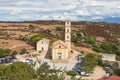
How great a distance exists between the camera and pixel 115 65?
74.6 metres

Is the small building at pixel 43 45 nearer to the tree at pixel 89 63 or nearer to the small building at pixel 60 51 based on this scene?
the small building at pixel 60 51

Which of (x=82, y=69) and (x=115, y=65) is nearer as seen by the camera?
(x=82, y=69)

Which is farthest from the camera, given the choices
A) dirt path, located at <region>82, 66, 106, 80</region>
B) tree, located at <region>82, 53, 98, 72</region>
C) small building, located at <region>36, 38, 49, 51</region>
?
small building, located at <region>36, 38, 49, 51</region>

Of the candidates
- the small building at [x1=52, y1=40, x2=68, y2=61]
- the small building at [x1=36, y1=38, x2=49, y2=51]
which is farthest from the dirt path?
the small building at [x1=36, y1=38, x2=49, y2=51]

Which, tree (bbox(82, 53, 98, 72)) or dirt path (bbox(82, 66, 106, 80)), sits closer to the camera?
dirt path (bbox(82, 66, 106, 80))

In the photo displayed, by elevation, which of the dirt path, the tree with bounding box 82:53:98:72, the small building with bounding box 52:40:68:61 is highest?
the small building with bounding box 52:40:68:61

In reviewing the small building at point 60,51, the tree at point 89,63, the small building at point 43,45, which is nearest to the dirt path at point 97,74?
the tree at point 89,63

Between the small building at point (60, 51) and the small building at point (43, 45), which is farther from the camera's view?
the small building at point (43, 45)

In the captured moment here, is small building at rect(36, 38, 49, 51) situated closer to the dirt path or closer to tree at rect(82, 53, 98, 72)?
tree at rect(82, 53, 98, 72)

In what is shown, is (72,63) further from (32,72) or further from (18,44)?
(32,72)

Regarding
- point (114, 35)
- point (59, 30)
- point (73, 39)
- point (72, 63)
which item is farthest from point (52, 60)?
point (114, 35)

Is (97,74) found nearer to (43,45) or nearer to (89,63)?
(89,63)

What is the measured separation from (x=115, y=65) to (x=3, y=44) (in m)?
31.1

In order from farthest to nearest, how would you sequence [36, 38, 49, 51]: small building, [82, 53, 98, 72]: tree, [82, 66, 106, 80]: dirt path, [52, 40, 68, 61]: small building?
[36, 38, 49, 51]: small building < [52, 40, 68, 61]: small building < [82, 53, 98, 72]: tree < [82, 66, 106, 80]: dirt path
